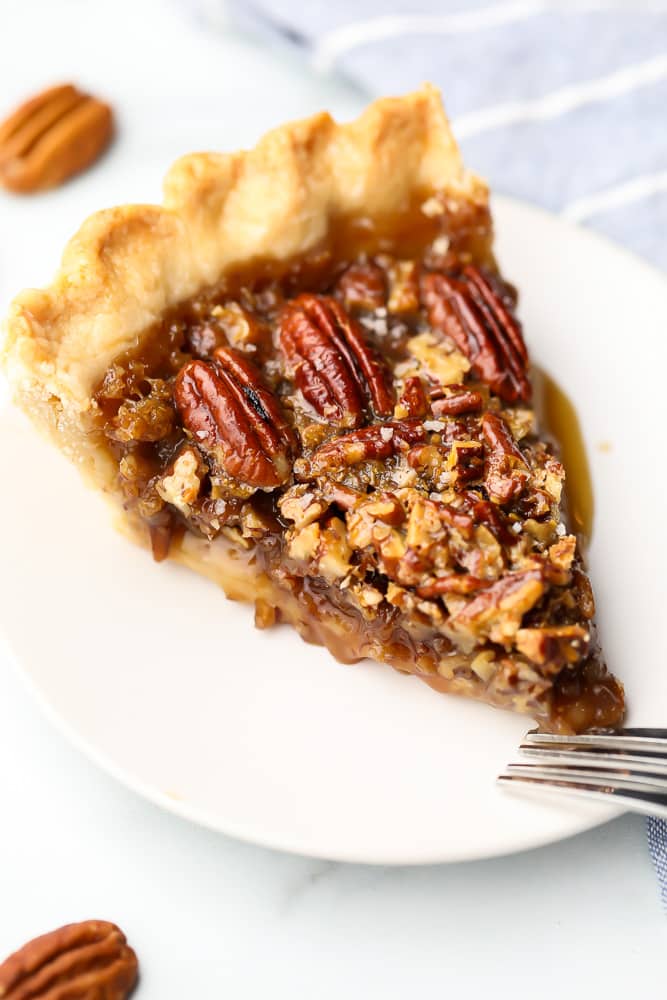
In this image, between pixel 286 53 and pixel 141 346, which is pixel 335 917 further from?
pixel 286 53

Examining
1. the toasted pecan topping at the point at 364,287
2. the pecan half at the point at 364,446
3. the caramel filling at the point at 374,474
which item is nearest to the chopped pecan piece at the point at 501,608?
the caramel filling at the point at 374,474

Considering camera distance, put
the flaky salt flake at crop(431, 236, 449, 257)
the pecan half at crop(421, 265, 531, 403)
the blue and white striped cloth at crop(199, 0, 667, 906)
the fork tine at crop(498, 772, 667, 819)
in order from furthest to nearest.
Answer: the blue and white striped cloth at crop(199, 0, 667, 906), the flaky salt flake at crop(431, 236, 449, 257), the pecan half at crop(421, 265, 531, 403), the fork tine at crop(498, 772, 667, 819)

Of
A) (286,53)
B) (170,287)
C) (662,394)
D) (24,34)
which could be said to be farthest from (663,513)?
(24,34)

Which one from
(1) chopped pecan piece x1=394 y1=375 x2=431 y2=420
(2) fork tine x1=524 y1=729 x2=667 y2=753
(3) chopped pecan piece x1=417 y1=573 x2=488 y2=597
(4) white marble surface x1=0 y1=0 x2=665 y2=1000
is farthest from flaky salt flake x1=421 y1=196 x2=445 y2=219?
(4) white marble surface x1=0 y1=0 x2=665 y2=1000

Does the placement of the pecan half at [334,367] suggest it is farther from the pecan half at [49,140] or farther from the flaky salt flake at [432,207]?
the pecan half at [49,140]

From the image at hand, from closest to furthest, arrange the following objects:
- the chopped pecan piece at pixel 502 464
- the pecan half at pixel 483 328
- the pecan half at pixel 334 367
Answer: the chopped pecan piece at pixel 502 464, the pecan half at pixel 334 367, the pecan half at pixel 483 328

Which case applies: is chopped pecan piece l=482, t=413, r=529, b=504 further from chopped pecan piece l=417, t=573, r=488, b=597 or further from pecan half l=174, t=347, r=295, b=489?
pecan half l=174, t=347, r=295, b=489
